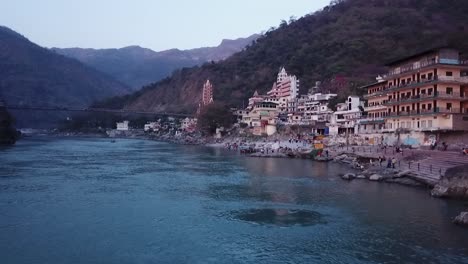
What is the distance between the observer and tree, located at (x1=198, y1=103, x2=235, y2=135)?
84562mm

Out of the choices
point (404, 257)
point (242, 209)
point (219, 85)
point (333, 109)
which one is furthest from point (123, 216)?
point (219, 85)

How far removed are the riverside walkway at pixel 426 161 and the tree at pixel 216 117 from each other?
49.6 metres

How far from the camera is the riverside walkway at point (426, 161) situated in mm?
25094

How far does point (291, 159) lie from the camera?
47188 millimetres

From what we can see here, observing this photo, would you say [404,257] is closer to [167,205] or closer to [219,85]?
[167,205]

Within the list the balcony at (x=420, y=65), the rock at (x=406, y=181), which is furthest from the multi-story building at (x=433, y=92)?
the rock at (x=406, y=181)

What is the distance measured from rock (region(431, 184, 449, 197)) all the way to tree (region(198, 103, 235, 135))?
63.6 m

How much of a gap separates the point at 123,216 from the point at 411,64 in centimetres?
3039

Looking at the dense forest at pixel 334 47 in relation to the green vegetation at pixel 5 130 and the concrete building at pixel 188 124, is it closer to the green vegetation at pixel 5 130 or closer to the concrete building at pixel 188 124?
the concrete building at pixel 188 124

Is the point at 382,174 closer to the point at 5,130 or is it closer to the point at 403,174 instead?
the point at 403,174

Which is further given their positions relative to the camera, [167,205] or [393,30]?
[393,30]

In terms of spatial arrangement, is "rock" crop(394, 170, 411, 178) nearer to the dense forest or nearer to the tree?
the dense forest

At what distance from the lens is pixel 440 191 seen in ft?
72.7

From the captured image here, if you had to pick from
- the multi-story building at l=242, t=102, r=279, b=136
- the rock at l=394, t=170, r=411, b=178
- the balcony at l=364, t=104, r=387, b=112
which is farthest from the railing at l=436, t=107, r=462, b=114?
the multi-story building at l=242, t=102, r=279, b=136
